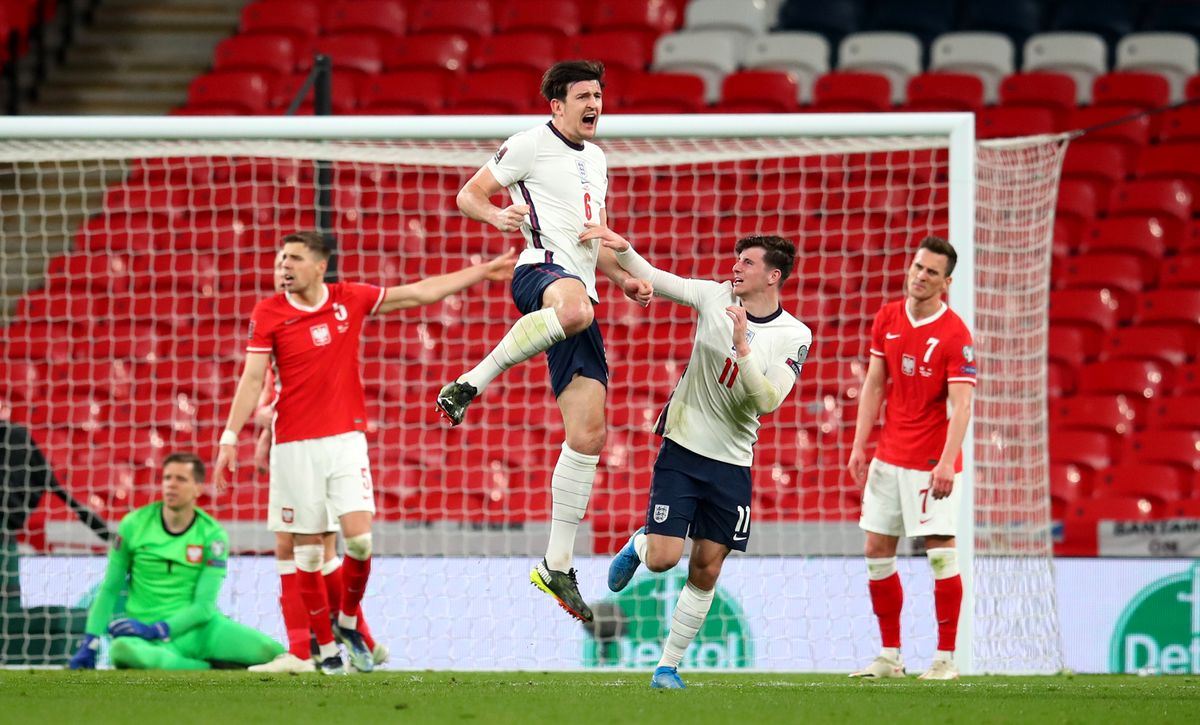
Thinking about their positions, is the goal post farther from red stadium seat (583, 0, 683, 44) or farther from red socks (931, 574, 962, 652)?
red stadium seat (583, 0, 683, 44)

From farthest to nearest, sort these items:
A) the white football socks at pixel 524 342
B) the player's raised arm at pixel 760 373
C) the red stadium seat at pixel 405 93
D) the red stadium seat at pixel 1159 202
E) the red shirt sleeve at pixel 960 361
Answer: the red stadium seat at pixel 405 93
the red stadium seat at pixel 1159 202
the red shirt sleeve at pixel 960 361
the player's raised arm at pixel 760 373
the white football socks at pixel 524 342

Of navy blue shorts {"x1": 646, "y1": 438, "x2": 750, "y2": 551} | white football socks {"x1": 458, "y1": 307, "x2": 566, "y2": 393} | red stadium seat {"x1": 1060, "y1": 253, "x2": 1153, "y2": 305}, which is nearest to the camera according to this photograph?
white football socks {"x1": 458, "y1": 307, "x2": 566, "y2": 393}

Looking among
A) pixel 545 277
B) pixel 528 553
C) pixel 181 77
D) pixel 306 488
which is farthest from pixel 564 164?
pixel 181 77

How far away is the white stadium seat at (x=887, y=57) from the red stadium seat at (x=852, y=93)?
46 centimetres

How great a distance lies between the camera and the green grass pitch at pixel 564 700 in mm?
4684

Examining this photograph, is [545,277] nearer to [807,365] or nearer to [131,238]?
[807,365]

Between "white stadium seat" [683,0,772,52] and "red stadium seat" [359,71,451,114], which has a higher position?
"white stadium seat" [683,0,772,52]

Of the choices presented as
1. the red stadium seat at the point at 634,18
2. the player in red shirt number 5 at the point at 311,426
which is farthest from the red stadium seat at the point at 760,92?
the player in red shirt number 5 at the point at 311,426

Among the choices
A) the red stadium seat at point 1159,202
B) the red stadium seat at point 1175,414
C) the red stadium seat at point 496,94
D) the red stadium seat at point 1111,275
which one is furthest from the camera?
the red stadium seat at point 496,94

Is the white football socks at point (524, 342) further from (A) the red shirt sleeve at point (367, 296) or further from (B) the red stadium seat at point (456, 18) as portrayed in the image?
(B) the red stadium seat at point (456, 18)

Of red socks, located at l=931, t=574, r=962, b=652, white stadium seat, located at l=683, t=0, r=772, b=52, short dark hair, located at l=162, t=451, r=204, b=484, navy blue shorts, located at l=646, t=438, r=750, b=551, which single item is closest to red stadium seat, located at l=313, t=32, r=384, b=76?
white stadium seat, located at l=683, t=0, r=772, b=52

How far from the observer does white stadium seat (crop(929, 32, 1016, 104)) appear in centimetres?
1303

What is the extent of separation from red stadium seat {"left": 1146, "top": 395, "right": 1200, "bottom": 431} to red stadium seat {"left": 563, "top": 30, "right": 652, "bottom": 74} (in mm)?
5226

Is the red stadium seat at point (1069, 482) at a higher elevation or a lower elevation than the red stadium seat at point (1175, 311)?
lower
